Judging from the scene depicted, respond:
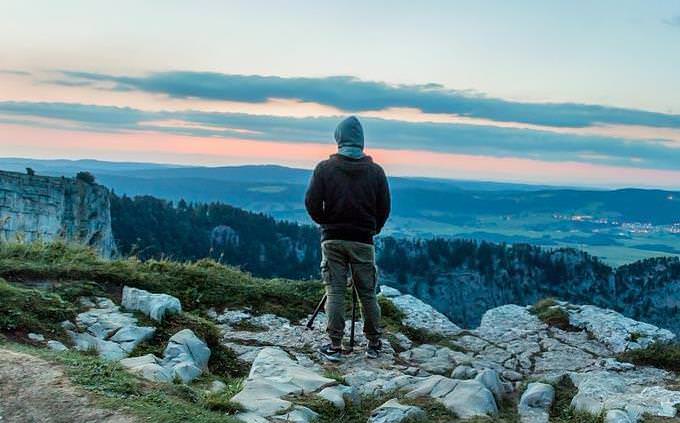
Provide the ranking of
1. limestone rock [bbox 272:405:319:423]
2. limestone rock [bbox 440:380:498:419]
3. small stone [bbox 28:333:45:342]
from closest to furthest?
limestone rock [bbox 272:405:319:423] → limestone rock [bbox 440:380:498:419] → small stone [bbox 28:333:45:342]

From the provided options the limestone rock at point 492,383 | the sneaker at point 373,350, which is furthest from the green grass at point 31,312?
the limestone rock at point 492,383

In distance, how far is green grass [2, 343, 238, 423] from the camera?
239 inches

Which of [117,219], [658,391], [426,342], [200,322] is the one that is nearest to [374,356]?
[426,342]

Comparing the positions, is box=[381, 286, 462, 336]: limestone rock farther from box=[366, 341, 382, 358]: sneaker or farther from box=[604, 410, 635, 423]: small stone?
box=[604, 410, 635, 423]: small stone

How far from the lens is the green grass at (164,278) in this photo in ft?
38.2

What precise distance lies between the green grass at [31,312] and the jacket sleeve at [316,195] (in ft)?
12.5

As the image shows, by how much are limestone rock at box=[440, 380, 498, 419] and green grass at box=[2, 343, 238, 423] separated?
2.52 metres

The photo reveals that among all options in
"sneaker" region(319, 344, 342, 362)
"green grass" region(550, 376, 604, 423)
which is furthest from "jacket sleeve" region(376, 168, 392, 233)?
"green grass" region(550, 376, 604, 423)

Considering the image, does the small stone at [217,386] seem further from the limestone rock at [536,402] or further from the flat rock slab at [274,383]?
the limestone rock at [536,402]

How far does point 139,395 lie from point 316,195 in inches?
170

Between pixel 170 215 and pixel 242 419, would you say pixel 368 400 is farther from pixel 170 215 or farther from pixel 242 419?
Result: pixel 170 215

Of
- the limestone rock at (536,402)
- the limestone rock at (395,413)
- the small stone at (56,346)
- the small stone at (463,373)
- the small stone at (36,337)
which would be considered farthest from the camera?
the small stone at (463,373)

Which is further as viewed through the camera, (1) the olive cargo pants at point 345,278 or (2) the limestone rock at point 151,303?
(2) the limestone rock at point 151,303

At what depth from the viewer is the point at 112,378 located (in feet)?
21.9
